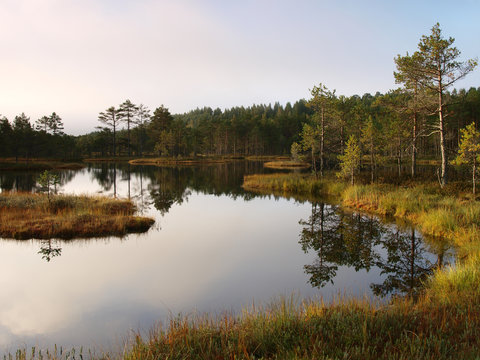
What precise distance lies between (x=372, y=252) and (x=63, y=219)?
52.6ft

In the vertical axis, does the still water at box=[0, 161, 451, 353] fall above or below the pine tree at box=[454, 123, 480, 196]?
below

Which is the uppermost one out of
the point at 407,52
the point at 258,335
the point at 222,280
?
the point at 407,52

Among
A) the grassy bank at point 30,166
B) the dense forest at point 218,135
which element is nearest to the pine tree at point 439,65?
the dense forest at point 218,135

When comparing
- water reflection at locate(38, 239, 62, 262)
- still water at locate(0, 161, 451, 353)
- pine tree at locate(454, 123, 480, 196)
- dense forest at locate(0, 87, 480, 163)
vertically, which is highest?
dense forest at locate(0, 87, 480, 163)

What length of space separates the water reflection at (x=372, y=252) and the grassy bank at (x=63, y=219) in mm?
10115

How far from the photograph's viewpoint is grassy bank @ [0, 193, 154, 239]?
16.3 m

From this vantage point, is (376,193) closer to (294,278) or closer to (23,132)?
(294,278)

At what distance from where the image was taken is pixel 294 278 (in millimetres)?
11312

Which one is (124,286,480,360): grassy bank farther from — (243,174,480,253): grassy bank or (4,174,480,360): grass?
(243,174,480,253): grassy bank

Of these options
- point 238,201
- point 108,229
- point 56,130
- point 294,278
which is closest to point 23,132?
point 56,130

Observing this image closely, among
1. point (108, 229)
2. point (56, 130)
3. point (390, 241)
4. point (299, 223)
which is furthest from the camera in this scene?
point (56, 130)

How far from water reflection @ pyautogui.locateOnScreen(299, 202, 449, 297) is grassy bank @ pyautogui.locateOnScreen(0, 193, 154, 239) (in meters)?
10.1

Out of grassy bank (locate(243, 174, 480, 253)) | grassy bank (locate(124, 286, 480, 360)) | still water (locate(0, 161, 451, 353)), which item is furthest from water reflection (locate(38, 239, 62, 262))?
grassy bank (locate(243, 174, 480, 253))

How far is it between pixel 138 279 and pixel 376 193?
1940cm
